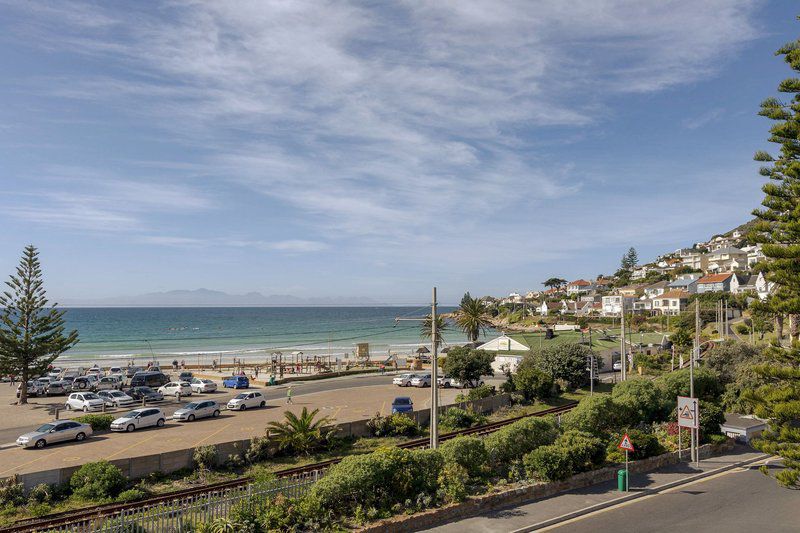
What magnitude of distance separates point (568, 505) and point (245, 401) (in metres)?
27.6

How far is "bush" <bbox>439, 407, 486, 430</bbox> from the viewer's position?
3384cm

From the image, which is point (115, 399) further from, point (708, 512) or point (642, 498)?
point (708, 512)

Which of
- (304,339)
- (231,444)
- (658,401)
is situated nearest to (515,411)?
(658,401)

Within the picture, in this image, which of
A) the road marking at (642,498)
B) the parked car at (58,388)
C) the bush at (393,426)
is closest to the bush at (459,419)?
the bush at (393,426)

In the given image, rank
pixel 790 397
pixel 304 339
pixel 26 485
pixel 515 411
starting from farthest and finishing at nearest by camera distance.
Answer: pixel 304 339, pixel 515 411, pixel 26 485, pixel 790 397

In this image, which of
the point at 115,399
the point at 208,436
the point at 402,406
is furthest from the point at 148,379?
the point at 402,406

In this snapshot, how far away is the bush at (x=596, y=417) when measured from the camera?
25.3 meters

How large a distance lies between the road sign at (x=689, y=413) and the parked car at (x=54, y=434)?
32052 mm

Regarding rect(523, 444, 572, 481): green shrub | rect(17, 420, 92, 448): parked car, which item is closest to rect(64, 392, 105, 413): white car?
rect(17, 420, 92, 448): parked car

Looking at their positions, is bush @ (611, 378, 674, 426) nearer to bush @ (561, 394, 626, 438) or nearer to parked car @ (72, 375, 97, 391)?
bush @ (561, 394, 626, 438)

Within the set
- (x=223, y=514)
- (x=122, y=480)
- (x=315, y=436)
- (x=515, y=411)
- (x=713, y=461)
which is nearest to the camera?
(x=223, y=514)

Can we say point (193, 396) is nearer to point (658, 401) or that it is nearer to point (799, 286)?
point (658, 401)

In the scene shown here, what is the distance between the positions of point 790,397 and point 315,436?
2142 cm

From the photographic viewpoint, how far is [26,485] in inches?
815
